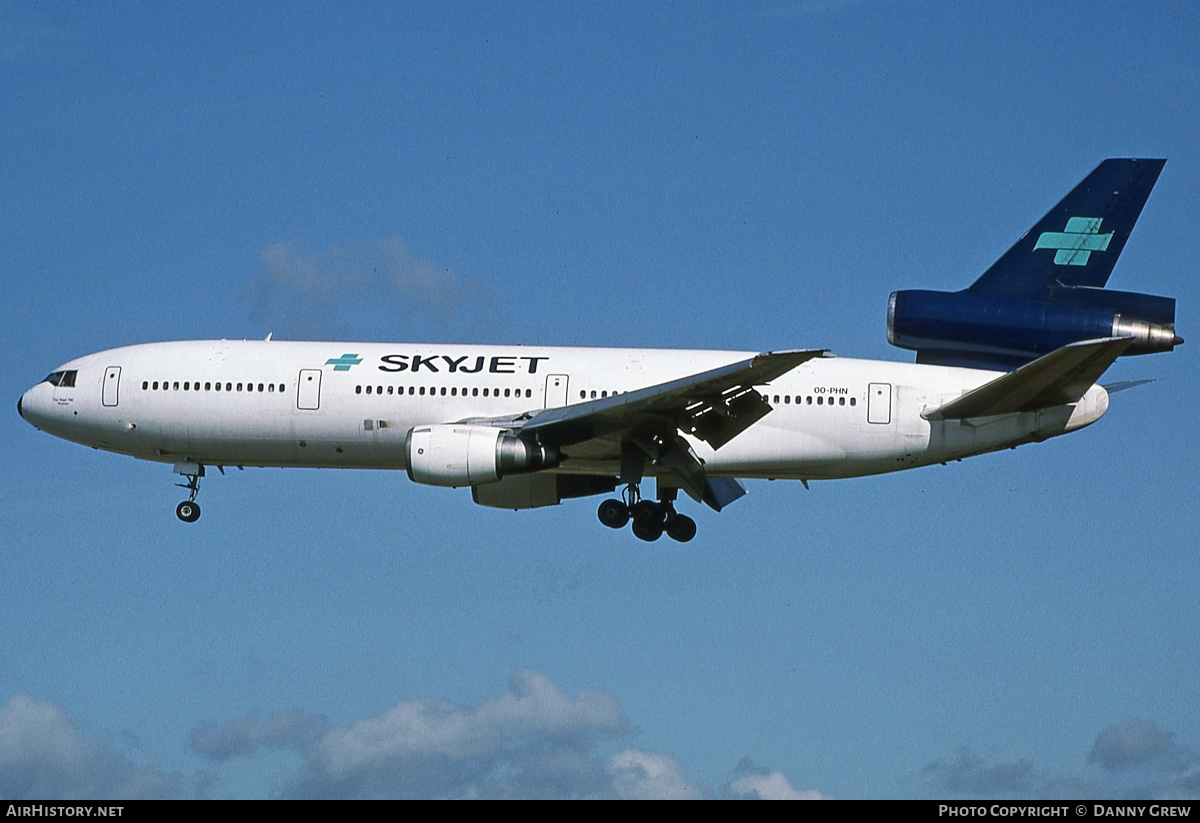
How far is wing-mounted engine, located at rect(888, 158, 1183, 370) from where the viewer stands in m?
37.7

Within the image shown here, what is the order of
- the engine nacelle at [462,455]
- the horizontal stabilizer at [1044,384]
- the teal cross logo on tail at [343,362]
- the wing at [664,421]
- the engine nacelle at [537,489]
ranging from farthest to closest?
the engine nacelle at [537,489] < the teal cross logo on tail at [343,362] < the engine nacelle at [462,455] < the wing at [664,421] < the horizontal stabilizer at [1044,384]

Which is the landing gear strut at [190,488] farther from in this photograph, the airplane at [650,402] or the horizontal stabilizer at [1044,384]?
the horizontal stabilizer at [1044,384]

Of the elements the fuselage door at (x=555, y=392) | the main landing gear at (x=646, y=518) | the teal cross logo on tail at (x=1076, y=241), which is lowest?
the main landing gear at (x=646, y=518)

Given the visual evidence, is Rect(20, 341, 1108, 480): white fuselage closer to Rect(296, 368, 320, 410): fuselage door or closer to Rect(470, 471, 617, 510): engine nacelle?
Rect(296, 368, 320, 410): fuselage door

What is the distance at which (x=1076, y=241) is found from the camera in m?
40.0

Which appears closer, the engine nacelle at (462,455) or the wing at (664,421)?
the wing at (664,421)

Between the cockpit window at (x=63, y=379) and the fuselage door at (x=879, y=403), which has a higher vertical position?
the cockpit window at (x=63, y=379)

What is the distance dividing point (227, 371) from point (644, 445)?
10.2 m

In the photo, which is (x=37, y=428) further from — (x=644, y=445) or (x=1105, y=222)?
(x=1105, y=222)

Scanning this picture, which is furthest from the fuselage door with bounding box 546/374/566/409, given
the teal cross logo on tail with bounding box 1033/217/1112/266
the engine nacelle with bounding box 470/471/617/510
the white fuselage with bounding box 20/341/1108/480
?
the teal cross logo on tail with bounding box 1033/217/1112/266

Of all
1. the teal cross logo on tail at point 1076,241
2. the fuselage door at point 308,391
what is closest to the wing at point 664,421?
the fuselage door at point 308,391

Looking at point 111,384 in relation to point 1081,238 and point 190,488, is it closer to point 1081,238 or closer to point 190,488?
point 190,488

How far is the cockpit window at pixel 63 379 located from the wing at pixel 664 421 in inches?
441

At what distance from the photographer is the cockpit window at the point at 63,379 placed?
4100cm
